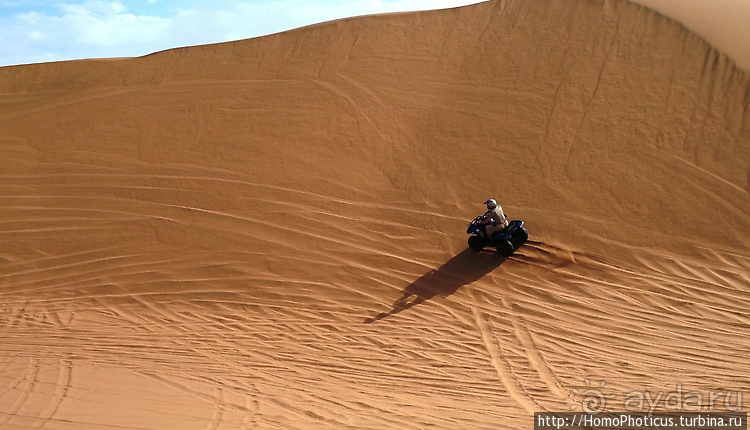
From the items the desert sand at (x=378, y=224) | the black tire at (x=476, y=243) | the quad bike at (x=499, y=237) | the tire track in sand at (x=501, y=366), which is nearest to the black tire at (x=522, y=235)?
the quad bike at (x=499, y=237)

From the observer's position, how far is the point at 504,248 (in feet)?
36.0

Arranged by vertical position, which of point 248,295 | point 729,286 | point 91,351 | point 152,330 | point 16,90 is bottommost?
point 91,351

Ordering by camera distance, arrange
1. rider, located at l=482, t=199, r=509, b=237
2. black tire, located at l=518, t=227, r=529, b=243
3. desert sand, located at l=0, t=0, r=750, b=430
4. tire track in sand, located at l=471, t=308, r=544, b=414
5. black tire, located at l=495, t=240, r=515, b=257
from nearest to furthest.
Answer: tire track in sand, located at l=471, t=308, r=544, b=414 → desert sand, located at l=0, t=0, r=750, b=430 → rider, located at l=482, t=199, r=509, b=237 → black tire, located at l=495, t=240, r=515, b=257 → black tire, located at l=518, t=227, r=529, b=243

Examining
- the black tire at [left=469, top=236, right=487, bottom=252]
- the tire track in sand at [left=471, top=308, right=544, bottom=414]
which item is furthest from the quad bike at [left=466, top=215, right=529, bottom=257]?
the tire track in sand at [left=471, top=308, right=544, bottom=414]

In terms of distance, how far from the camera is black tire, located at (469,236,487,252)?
36.8 feet

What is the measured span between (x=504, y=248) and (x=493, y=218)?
59 cm

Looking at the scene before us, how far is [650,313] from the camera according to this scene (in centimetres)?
923

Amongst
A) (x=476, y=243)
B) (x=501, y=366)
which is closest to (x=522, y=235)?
(x=476, y=243)

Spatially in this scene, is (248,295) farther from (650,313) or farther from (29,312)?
(650,313)

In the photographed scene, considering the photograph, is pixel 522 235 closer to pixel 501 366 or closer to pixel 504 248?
pixel 504 248

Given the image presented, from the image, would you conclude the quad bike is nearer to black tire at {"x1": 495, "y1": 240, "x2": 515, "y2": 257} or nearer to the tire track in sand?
black tire at {"x1": 495, "y1": 240, "x2": 515, "y2": 257}

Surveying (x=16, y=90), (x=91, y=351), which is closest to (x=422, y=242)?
(x=91, y=351)

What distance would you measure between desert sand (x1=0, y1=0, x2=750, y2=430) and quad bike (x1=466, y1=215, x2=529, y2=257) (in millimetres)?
282

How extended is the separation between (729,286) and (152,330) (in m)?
9.34
